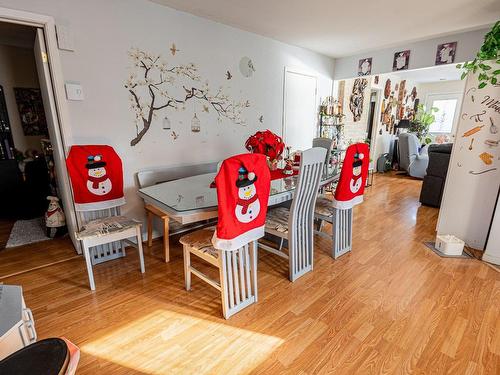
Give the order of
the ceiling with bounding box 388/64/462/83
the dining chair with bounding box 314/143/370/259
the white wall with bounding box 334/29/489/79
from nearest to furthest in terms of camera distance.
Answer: the dining chair with bounding box 314/143/370/259
the white wall with bounding box 334/29/489/79
the ceiling with bounding box 388/64/462/83

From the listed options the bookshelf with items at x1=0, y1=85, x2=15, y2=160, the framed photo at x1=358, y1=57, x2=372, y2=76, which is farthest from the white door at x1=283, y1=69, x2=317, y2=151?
the bookshelf with items at x1=0, y1=85, x2=15, y2=160

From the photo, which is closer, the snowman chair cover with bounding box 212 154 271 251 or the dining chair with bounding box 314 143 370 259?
the snowman chair cover with bounding box 212 154 271 251

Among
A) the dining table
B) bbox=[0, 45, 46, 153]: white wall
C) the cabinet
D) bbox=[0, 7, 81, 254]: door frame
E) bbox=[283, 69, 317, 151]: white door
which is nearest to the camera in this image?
the cabinet

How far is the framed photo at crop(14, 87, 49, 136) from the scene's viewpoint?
3641 millimetres

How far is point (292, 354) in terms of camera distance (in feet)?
4.78

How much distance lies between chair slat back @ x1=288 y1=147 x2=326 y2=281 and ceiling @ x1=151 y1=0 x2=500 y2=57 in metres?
1.58

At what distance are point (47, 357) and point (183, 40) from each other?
273 cm

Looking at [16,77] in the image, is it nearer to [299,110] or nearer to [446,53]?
[299,110]

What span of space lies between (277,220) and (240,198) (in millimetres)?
777

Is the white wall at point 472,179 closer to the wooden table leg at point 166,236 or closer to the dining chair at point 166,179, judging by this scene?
the dining chair at point 166,179

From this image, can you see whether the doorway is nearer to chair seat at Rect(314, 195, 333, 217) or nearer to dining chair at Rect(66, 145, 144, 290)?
dining chair at Rect(66, 145, 144, 290)

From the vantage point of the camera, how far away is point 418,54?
355 cm

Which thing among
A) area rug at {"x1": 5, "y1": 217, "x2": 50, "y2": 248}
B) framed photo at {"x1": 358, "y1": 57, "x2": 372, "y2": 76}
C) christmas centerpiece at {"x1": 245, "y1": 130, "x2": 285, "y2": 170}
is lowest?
area rug at {"x1": 5, "y1": 217, "x2": 50, "y2": 248}

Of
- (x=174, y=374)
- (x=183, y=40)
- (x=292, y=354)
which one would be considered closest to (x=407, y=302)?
(x=292, y=354)
